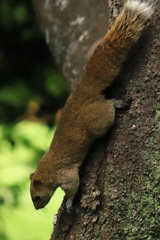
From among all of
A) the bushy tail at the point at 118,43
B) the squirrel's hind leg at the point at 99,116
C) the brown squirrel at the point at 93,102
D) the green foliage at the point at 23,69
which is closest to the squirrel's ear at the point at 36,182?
the brown squirrel at the point at 93,102

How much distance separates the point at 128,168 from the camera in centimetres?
170

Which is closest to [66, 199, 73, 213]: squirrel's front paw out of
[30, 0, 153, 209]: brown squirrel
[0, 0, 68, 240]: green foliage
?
[30, 0, 153, 209]: brown squirrel

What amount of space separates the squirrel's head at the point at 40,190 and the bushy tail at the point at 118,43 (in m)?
0.61

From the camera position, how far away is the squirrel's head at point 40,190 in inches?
85.9

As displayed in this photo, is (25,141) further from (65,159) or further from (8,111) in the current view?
(8,111)

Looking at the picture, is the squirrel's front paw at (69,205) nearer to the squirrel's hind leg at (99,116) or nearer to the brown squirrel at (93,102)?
the brown squirrel at (93,102)

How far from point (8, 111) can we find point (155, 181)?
4886mm

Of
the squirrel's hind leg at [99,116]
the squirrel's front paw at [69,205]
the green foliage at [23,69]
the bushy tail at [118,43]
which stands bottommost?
the green foliage at [23,69]

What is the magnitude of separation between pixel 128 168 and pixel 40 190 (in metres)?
0.66

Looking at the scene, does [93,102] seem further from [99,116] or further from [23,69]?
[23,69]

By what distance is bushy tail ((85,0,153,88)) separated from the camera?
173 cm

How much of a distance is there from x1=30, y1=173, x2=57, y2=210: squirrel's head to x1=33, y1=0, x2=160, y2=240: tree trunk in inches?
12.3

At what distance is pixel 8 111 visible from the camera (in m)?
6.38

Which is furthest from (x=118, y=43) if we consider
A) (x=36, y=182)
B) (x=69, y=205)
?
(x=36, y=182)
